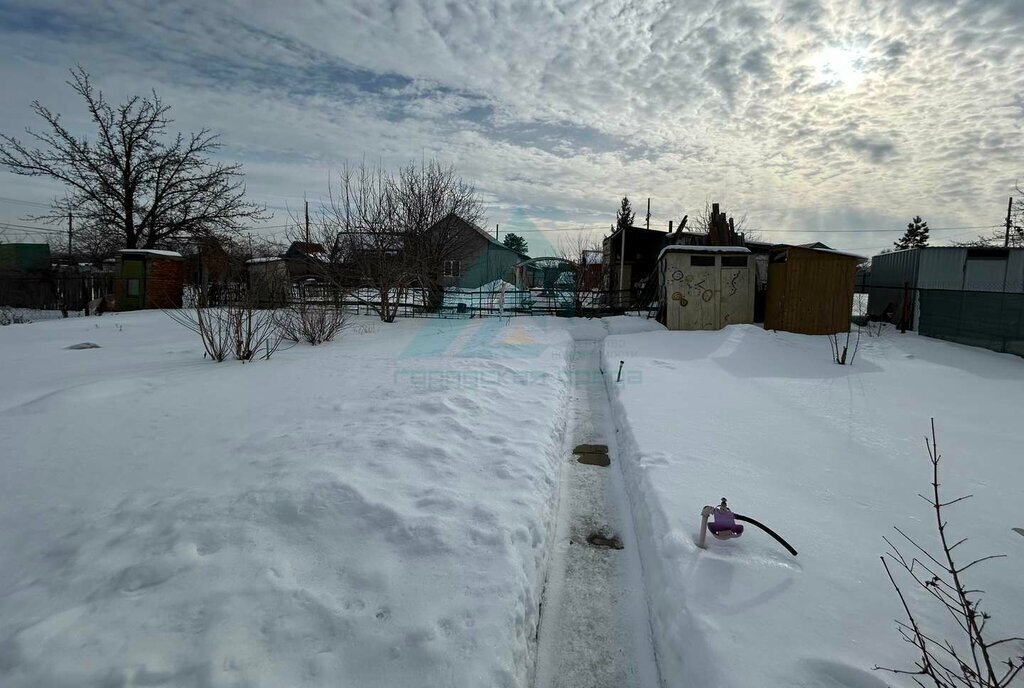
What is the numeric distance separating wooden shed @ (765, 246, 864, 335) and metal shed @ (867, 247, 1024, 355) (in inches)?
72.2

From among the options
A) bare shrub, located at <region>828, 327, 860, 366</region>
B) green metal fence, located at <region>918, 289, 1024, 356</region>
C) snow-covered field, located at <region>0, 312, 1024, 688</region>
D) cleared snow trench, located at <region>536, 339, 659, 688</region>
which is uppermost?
green metal fence, located at <region>918, 289, 1024, 356</region>

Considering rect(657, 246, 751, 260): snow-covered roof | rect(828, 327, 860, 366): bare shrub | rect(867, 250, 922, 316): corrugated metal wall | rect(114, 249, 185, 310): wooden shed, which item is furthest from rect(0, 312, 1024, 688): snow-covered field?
rect(114, 249, 185, 310): wooden shed

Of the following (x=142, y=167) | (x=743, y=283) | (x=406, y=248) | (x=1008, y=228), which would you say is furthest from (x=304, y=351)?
(x=1008, y=228)

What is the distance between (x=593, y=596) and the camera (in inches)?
119

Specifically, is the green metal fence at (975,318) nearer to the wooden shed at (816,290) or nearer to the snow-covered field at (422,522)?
the wooden shed at (816,290)

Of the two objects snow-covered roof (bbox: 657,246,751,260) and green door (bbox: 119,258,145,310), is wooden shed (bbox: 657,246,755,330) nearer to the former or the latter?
snow-covered roof (bbox: 657,246,751,260)

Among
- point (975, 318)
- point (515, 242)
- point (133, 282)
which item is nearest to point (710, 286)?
point (975, 318)

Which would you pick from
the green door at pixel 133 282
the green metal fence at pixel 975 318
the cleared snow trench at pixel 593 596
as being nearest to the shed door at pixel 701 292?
the green metal fence at pixel 975 318

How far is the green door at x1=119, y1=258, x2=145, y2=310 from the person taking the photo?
14.9 meters

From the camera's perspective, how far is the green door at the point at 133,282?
14.9 metres

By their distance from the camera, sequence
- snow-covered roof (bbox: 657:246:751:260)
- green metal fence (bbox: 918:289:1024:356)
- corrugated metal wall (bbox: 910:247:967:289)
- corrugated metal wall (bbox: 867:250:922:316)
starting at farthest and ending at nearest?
corrugated metal wall (bbox: 867:250:922:316)
corrugated metal wall (bbox: 910:247:967:289)
snow-covered roof (bbox: 657:246:751:260)
green metal fence (bbox: 918:289:1024:356)

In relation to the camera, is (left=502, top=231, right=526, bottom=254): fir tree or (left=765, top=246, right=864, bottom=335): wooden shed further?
(left=502, top=231, right=526, bottom=254): fir tree

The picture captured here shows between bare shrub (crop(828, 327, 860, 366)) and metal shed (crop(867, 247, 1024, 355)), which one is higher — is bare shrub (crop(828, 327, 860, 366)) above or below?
below

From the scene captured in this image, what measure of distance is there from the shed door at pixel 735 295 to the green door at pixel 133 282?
18.1 metres
